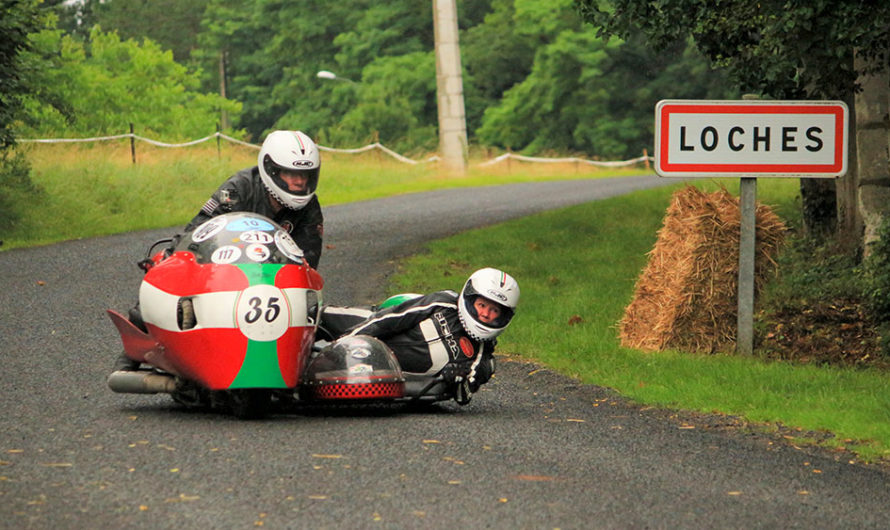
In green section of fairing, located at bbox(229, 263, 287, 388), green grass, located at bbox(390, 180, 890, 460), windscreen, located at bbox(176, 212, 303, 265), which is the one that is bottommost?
green grass, located at bbox(390, 180, 890, 460)

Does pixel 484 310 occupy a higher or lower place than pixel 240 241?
lower

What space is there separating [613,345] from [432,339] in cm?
368

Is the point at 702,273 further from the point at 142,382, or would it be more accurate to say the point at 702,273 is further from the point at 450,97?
the point at 450,97

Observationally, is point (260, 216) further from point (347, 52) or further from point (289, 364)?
point (347, 52)

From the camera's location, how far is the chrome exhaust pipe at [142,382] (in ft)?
27.5

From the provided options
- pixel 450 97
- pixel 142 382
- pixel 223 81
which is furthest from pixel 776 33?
pixel 223 81

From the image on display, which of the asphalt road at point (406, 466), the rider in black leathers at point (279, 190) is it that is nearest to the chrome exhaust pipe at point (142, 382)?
the asphalt road at point (406, 466)

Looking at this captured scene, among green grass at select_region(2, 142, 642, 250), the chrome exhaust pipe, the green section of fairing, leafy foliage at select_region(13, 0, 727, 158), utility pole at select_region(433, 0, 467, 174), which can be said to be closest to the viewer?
the green section of fairing

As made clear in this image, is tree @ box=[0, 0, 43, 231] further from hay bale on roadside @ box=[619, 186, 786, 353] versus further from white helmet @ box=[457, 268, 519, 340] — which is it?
white helmet @ box=[457, 268, 519, 340]

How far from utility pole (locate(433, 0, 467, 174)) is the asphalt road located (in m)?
28.3

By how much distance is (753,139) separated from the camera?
11.4 m

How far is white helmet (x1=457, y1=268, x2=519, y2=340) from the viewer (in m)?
8.83

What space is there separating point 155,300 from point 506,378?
11.2 ft

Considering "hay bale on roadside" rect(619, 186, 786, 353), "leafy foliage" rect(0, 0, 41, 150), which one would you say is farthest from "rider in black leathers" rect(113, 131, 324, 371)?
"leafy foliage" rect(0, 0, 41, 150)
